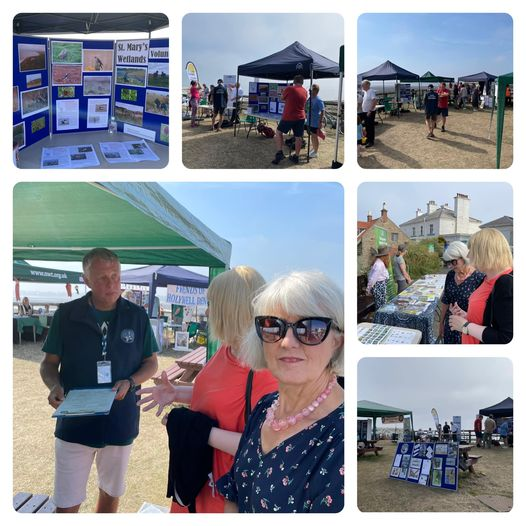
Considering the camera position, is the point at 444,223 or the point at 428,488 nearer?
the point at 444,223

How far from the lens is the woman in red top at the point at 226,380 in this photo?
1.85 metres

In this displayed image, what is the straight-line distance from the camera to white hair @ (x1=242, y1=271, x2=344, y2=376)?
167 cm

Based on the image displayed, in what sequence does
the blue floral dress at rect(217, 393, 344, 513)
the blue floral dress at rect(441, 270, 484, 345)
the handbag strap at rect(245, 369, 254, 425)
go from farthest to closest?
1. the blue floral dress at rect(441, 270, 484, 345)
2. the handbag strap at rect(245, 369, 254, 425)
3. the blue floral dress at rect(217, 393, 344, 513)

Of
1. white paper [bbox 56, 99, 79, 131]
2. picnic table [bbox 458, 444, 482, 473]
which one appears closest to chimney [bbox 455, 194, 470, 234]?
picnic table [bbox 458, 444, 482, 473]

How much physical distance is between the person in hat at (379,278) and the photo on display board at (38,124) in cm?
158

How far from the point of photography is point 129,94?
8.54ft

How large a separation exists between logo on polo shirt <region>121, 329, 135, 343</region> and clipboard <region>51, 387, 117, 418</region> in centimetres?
20

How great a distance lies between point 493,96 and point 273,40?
890mm

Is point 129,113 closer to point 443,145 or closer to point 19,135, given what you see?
point 19,135

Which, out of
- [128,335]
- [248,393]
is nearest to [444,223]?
[248,393]

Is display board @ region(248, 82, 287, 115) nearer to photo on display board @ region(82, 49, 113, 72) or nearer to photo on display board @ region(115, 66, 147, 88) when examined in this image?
photo on display board @ region(115, 66, 147, 88)

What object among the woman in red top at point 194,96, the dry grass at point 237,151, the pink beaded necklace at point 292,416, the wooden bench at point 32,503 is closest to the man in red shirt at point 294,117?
the dry grass at point 237,151

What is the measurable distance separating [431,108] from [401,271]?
66cm

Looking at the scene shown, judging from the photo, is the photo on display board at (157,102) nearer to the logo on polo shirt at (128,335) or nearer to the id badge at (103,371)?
the logo on polo shirt at (128,335)
